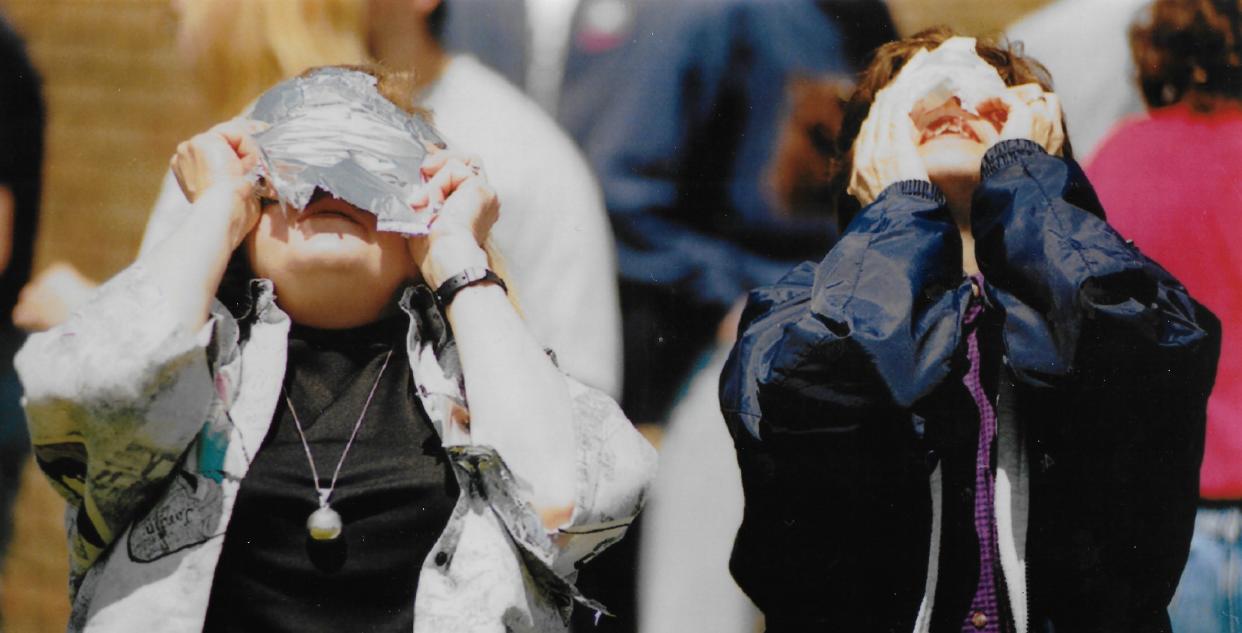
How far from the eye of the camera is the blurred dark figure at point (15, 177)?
321cm

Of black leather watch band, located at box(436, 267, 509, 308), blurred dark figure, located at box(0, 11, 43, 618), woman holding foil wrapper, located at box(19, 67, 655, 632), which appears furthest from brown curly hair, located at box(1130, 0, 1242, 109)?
blurred dark figure, located at box(0, 11, 43, 618)

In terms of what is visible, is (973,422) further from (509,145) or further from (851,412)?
(509,145)

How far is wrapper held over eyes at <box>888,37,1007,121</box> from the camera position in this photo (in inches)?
111

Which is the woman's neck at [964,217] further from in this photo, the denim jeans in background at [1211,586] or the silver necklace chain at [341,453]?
the silver necklace chain at [341,453]

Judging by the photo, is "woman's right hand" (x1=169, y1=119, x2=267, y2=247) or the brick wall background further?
the brick wall background

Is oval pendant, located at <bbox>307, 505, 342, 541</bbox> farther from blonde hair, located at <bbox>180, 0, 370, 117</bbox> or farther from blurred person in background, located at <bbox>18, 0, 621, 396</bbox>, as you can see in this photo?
blonde hair, located at <bbox>180, 0, 370, 117</bbox>

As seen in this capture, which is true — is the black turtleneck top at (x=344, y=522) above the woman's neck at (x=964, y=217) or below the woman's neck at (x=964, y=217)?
below

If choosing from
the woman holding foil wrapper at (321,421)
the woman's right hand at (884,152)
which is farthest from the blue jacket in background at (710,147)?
the woman holding foil wrapper at (321,421)

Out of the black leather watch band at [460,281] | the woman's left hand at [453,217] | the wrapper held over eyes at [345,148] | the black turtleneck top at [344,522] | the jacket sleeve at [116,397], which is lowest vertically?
the black turtleneck top at [344,522]

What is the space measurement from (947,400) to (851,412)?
188 mm

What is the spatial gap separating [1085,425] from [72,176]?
6.82 feet

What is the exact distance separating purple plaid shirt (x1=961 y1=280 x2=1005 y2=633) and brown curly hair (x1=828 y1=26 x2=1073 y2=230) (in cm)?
50

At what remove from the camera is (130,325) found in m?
2.40

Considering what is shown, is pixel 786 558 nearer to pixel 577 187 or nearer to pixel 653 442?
pixel 653 442
